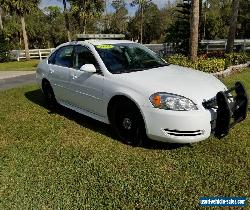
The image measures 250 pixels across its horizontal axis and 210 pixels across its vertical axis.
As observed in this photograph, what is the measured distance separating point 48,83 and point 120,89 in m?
2.95

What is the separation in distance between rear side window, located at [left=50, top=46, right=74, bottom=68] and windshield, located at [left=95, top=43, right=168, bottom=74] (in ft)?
2.67

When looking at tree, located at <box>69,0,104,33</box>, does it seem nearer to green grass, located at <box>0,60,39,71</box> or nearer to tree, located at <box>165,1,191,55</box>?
green grass, located at <box>0,60,39,71</box>

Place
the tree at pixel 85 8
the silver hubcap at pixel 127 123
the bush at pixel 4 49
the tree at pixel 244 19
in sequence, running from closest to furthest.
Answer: the silver hubcap at pixel 127 123
the bush at pixel 4 49
the tree at pixel 85 8
the tree at pixel 244 19

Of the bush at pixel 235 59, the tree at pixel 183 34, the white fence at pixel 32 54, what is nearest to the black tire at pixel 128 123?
the bush at pixel 235 59

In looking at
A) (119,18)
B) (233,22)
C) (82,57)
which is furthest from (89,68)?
(119,18)

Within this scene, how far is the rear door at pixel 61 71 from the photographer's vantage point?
20.8 feet

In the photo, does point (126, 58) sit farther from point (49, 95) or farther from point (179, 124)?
point (49, 95)

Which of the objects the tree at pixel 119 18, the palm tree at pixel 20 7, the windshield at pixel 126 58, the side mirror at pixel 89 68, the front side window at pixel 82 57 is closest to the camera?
the side mirror at pixel 89 68

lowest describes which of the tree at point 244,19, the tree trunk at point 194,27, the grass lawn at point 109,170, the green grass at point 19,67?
the grass lawn at point 109,170

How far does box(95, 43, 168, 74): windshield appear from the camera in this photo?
542 cm

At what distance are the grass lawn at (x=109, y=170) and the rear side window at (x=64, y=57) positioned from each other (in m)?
1.37

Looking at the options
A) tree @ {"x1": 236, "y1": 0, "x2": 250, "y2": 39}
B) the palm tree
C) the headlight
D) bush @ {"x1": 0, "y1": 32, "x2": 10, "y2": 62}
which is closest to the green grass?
bush @ {"x1": 0, "y1": 32, "x2": 10, "y2": 62}

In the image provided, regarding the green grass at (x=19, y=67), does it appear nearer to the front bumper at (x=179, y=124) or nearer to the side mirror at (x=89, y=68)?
the side mirror at (x=89, y=68)

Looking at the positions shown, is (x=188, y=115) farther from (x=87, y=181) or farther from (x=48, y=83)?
(x=48, y=83)
